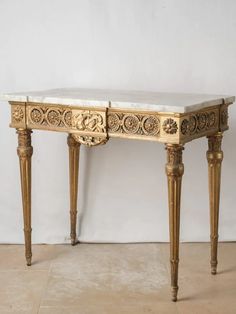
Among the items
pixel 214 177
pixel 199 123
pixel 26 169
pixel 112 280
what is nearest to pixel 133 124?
pixel 199 123

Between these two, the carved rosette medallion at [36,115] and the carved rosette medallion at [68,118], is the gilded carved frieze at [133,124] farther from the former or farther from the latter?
the carved rosette medallion at [36,115]

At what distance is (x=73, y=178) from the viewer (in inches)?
114

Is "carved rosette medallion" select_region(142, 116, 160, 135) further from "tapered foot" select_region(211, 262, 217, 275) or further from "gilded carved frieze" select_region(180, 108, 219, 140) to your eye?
"tapered foot" select_region(211, 262, 217, 275)

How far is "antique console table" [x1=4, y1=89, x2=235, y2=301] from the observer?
2059mm

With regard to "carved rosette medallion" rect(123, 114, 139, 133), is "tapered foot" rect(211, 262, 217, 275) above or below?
below

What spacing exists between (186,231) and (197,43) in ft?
3.38

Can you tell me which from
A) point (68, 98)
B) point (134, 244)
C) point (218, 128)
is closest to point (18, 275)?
point (134, 244)

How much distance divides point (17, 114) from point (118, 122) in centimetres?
54

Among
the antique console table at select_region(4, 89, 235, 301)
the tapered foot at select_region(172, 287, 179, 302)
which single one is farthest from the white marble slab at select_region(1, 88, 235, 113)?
the tapered foot at select_region(172, 287, 179, 302)

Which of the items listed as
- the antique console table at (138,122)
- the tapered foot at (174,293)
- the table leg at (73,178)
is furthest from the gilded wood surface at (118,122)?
the tapered foot at (174,293)

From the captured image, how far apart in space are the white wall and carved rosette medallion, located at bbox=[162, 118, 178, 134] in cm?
82

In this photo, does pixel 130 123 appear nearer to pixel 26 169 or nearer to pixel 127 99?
pixel 127 99

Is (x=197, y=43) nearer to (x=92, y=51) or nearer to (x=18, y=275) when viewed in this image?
(x=92, y=51)

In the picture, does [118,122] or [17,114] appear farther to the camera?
[17,114]
